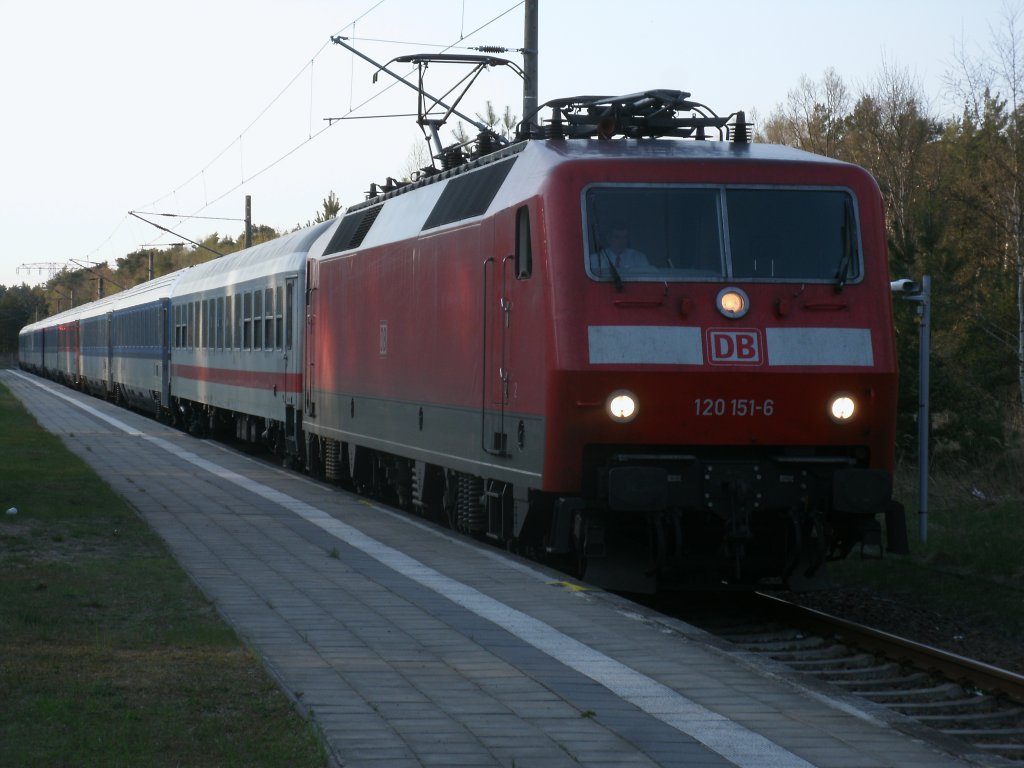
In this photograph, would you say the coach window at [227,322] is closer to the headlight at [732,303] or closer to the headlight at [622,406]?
the headlight at [622,406]

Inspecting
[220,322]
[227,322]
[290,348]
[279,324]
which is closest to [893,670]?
[290,348]

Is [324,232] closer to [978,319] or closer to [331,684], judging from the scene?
[978,319]

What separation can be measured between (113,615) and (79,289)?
160602mm

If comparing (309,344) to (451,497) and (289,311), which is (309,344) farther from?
(451,497)

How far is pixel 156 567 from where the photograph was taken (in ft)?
34.7

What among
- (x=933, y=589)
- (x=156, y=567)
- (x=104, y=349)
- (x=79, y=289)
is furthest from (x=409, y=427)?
(x=79, y=289)

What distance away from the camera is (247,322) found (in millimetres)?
24516

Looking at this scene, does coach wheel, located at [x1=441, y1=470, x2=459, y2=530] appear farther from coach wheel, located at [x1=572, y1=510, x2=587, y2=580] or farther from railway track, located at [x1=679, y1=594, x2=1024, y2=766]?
railway track, located at [x1=679, y1=594, x2=1024, y2=766]

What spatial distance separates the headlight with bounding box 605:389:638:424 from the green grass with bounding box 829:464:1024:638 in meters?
3.53

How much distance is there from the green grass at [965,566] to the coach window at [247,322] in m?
11.4

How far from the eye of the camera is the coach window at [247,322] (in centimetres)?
2406

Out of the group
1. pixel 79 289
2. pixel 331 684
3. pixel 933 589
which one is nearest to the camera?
pixel 331 684

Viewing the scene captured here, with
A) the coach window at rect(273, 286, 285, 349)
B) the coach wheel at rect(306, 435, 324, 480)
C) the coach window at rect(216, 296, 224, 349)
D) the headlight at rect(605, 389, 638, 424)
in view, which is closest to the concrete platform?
the headlight at rect(605, 389, 638, 424)

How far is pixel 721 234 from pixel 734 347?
0.83 m
